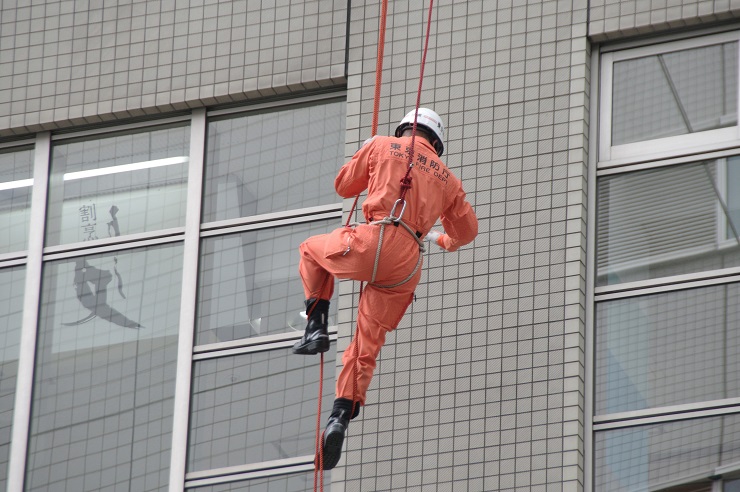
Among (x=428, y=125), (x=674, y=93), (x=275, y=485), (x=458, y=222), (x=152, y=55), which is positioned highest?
(x=152, y=55)

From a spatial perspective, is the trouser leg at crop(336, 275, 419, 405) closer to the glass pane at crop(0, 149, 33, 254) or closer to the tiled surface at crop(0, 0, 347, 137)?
the tiled surface at crop(0, 0, 347, 137)

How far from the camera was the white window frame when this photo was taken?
13466mm

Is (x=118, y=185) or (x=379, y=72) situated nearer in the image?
(x=379, y=72)

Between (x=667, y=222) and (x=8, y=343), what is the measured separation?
5.52 m

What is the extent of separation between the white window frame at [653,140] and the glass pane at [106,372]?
361cm

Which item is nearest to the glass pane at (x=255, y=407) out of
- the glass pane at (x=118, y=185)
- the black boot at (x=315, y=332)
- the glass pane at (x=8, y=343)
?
the glass pane at (x=118, y=185)

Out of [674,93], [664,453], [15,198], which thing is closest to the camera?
[664,453]

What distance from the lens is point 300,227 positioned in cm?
1434

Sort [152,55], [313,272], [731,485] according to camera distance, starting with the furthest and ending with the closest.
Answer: [152,55], [731,485], [313,272]

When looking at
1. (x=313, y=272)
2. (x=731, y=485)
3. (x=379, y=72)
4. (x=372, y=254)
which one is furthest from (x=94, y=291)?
(x=731, y=485)

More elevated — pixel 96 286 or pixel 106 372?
pixel 96 286

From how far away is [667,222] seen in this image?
1345 centimetres

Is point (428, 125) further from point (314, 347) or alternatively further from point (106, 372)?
point (106, 372)

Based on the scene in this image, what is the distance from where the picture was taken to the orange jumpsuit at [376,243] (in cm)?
1111
